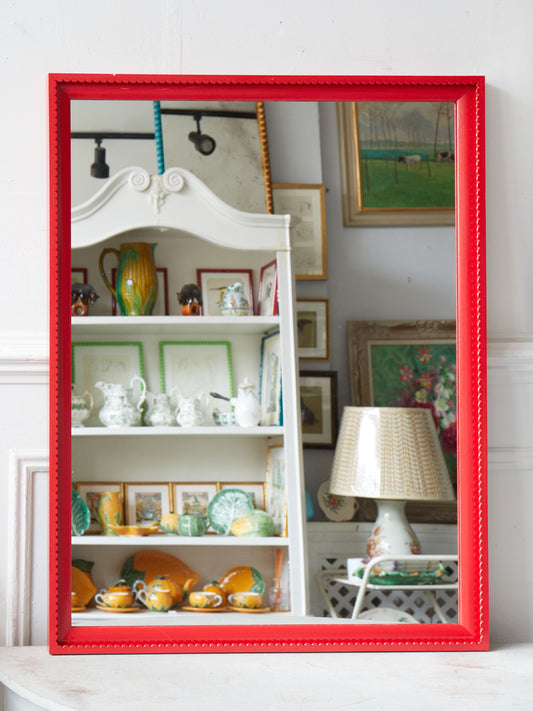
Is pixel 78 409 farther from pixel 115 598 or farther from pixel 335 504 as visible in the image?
pixel 335 504

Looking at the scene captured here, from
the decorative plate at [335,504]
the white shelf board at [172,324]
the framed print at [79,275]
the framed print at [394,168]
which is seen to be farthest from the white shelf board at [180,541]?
the framed print at [394,168]

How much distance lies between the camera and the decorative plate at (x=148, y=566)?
1549 millimetres

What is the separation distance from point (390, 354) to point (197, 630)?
0.70 m

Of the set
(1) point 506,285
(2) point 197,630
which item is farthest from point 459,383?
(2) point 197,630

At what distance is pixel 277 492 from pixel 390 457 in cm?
25

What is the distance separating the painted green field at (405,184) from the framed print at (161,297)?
0.46 metres

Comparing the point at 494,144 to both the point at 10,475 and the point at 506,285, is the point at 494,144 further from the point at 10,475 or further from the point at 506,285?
the point at 10,475

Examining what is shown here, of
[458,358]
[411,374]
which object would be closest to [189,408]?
[411,374]

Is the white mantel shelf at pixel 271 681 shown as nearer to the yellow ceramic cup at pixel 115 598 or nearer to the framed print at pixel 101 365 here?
the yellow ceramic cup at pixel 115 598

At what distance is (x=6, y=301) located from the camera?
165cm

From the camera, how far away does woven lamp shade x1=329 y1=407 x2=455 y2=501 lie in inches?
61.3

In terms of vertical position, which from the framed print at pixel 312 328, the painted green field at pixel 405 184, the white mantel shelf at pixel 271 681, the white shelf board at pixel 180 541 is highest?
the painted green field at pixel 405 184

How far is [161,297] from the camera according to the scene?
1.57 meters

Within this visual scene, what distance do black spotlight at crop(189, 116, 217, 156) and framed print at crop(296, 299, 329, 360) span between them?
0.37m
